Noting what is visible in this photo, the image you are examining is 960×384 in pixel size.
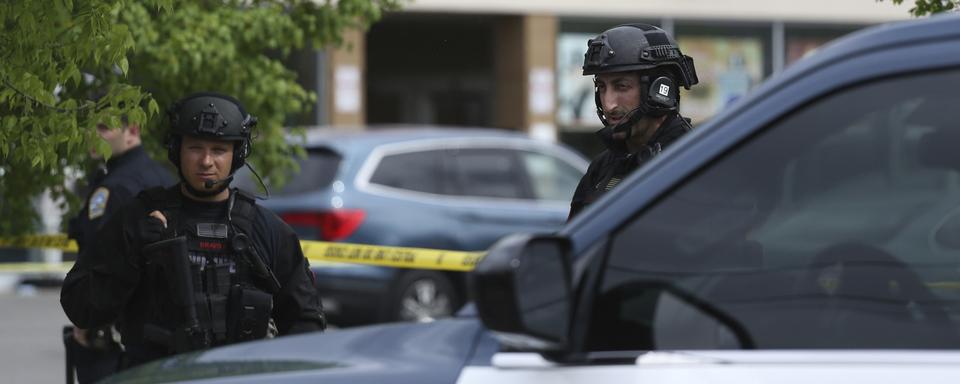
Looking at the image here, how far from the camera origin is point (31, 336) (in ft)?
43.9

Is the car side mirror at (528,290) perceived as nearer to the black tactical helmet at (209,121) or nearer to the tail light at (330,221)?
the black tactical helmet at (209,121)

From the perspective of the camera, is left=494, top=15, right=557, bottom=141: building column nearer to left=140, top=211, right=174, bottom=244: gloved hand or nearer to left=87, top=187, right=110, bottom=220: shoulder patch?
left=87, top=187, right=110, bottom=220: shoulder patch

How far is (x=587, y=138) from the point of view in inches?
975

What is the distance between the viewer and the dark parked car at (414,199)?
39.4 feet

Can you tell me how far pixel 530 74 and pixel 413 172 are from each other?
11.6m

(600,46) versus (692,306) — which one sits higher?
(600,46)

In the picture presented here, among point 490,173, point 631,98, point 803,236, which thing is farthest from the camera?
point 490,173

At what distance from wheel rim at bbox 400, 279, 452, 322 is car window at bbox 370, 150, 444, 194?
71 centimetres

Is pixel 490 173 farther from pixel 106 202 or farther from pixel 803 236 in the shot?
pixel 803 236

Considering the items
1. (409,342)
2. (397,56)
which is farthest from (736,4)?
(409,342)

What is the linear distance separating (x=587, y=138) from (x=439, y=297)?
12.6 metres

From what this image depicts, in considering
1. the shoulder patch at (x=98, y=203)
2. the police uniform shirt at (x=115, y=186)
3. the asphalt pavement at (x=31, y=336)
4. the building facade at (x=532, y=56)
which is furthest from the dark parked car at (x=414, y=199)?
the building facade at (x=532, y=56)

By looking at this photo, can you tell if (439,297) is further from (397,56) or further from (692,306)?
(397,56)

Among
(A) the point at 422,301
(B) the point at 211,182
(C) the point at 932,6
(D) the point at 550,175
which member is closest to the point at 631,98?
(C) the point at 932,6
